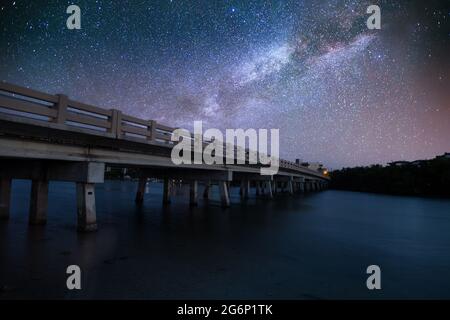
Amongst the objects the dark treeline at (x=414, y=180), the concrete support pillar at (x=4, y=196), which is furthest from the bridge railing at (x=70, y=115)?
the dark treeline at (x=414, y=180)

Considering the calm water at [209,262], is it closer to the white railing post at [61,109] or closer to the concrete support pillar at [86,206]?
the concrete support pillar at [86,206]

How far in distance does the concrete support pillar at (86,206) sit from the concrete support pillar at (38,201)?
6.31 ft

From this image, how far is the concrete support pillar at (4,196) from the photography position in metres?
15.2

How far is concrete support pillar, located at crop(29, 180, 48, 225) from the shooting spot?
528 inches

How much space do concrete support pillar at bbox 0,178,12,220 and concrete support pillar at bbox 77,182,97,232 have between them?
16.2 feet

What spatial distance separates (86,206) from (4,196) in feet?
19.9

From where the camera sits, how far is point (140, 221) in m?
18.3

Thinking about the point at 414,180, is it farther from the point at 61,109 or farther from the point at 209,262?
the point at 61,109

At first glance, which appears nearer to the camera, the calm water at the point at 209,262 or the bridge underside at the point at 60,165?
the calm water at the point at 209,262

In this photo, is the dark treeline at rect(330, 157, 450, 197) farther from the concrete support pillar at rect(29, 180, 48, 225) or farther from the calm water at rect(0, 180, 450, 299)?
the concrete support pillar at rect(29, 180, 48, 225)

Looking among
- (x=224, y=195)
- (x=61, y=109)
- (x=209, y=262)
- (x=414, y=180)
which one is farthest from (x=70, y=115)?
(x=414, y=180)
